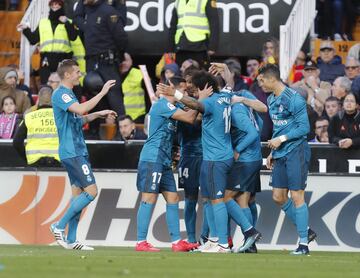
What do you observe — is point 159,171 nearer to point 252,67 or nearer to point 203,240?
point 203,240

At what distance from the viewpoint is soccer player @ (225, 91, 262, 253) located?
1731 centimetres

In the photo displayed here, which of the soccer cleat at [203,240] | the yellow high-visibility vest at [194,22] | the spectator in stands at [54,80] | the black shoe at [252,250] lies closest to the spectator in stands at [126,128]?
the spectator in stands at [54,80]

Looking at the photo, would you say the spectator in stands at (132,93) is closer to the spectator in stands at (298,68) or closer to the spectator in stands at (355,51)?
the spectator in stands at (298,68)

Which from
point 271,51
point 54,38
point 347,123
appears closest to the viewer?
point 347,123

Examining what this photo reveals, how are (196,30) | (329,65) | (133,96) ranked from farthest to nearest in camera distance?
(329,65) < (133,96) < (196,30)

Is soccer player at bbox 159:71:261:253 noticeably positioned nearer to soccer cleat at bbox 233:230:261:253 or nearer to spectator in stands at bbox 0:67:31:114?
soccer cleat at bbox 233:230:261:253

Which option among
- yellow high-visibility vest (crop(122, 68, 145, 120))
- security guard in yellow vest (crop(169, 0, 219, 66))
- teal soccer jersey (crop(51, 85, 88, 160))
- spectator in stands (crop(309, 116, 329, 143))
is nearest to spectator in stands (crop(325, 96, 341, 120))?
spectator in stands (crop(309, 116, 329, 143))

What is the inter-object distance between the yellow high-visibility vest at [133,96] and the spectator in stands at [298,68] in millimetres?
2488

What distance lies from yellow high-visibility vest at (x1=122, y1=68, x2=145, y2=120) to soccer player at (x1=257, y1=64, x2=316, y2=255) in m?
6.01

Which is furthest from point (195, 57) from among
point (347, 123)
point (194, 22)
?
point (347, 123)

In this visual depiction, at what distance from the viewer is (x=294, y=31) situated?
77.2ft

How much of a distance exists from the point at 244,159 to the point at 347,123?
2792 mm

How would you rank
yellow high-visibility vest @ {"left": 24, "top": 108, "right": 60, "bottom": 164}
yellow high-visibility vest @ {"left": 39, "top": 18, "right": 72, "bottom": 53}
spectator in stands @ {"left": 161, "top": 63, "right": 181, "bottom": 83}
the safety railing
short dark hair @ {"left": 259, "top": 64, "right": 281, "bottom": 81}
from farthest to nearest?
the safety railing
yellow high-visibility vest @ {"left": 39, "top": 18, "right": 72, "bottom": 53}
spectator in stands @ {"left": 161, "top": 63, "right": 181, "bottom": 83}
yellow high-visibility vest @ {"left": 24, "top": 108, "right": 60, "bottom": 164}
short dark hair @ {"left": 259, "top": 64, "right": 281, "bottom": 81}

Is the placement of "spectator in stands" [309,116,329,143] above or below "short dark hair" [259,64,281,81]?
below
